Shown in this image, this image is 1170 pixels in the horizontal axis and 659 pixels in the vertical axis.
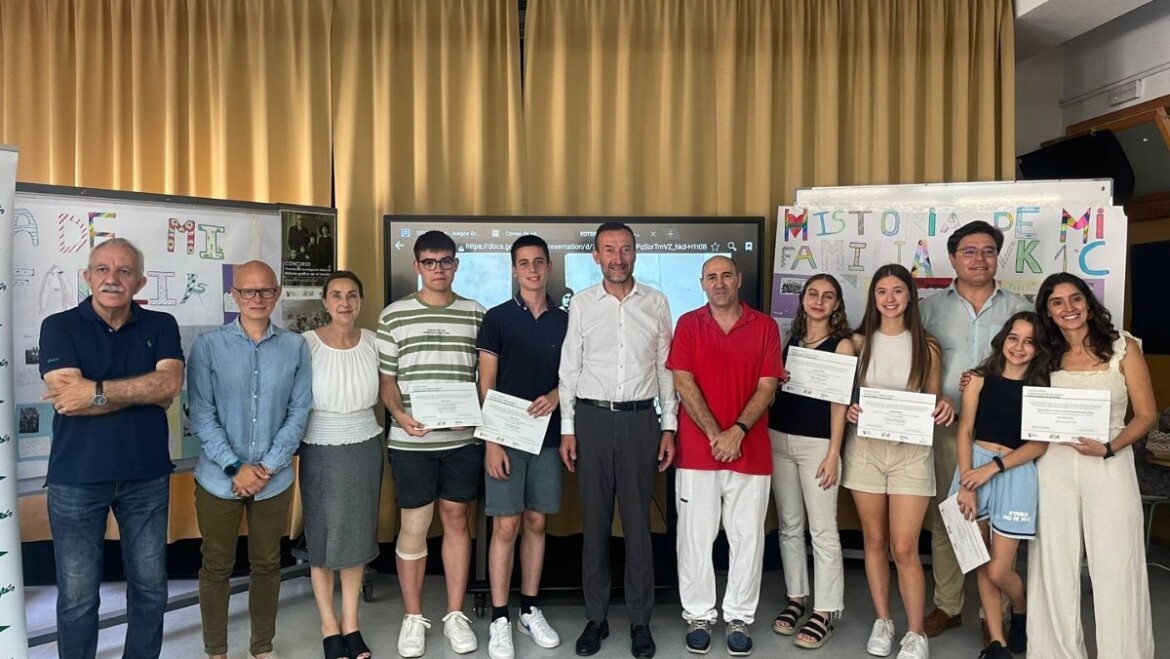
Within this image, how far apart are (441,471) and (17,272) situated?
6.07ft

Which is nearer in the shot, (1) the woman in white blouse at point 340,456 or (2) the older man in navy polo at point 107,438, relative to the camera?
(2) the older man in navy polo at point 107,438

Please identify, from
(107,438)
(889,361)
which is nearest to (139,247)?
(107,438)

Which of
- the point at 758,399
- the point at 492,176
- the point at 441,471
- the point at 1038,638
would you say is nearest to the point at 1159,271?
the point at 1038,638

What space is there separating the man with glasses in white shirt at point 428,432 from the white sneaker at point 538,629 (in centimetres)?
25

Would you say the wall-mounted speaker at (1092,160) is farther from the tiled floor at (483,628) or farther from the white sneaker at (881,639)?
the white sneaker at (881,639)

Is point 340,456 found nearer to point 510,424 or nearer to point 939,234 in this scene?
point 510,424

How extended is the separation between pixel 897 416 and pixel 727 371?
647 mm

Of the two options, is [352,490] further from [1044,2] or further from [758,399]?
[1044,2]

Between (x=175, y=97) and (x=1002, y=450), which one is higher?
(x=175, y=97)

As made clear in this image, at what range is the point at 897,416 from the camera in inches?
107

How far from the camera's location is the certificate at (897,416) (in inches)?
106

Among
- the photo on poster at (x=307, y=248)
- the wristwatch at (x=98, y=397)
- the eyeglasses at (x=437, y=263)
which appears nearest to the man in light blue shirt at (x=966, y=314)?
Answer: the eyeglasses at (x=437, y=263)

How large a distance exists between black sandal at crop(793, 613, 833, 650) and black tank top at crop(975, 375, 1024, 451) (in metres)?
1.01

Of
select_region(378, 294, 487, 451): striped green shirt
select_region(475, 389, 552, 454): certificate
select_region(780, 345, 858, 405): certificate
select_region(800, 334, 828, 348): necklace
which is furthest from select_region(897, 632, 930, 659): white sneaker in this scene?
select_region(378, 294, 487, 451): striped green shirt
